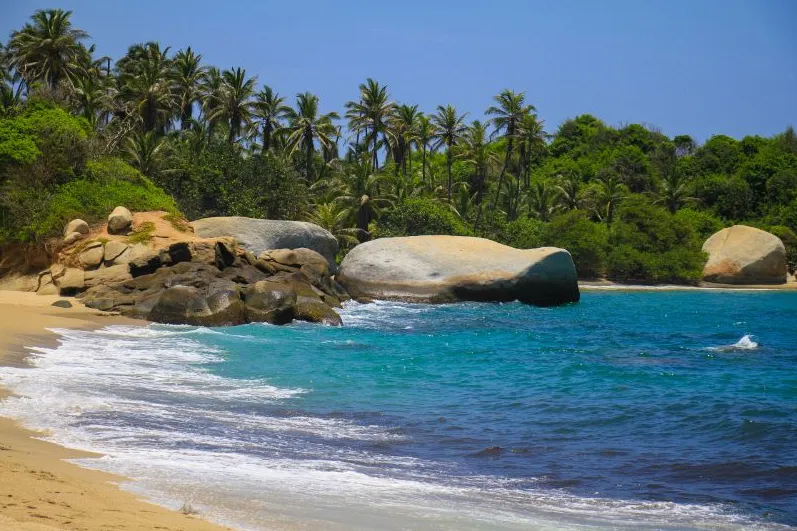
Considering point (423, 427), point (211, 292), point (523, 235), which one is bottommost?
point (423, 427)

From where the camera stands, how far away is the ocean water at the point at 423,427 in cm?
650

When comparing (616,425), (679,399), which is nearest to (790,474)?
(616,425)

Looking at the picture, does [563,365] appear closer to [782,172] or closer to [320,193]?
[320,193]

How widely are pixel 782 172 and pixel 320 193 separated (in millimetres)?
37707

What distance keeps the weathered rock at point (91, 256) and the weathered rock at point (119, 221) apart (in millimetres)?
1328

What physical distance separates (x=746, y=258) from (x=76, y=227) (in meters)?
42.4

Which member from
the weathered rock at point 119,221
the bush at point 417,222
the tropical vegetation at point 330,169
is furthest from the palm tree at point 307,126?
the weathered rock at point 119,221

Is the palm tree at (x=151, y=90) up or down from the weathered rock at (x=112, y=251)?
up

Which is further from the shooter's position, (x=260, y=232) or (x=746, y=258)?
(x=746, y=258)

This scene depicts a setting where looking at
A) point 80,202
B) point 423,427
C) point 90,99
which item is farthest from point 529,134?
point 423,427

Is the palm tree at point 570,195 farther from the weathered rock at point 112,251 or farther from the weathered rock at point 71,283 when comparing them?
the weathered rock at point 71,283

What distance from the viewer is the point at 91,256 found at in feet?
73.9

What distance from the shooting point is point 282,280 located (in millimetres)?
23844

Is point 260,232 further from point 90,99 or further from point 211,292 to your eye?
point 90,99
